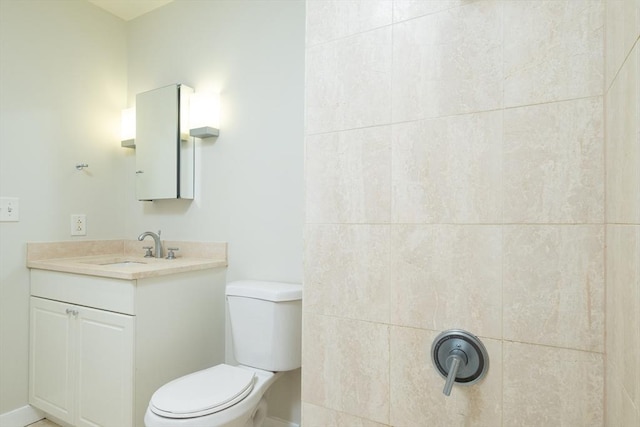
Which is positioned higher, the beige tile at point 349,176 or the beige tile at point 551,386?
the beige tile at point 349,176

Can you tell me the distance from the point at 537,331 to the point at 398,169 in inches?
21.6

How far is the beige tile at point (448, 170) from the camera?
0.95 m

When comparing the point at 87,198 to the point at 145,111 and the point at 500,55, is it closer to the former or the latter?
the point at 145,111

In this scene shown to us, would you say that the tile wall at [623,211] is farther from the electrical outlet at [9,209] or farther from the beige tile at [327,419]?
the electrical outlet at [9,209]

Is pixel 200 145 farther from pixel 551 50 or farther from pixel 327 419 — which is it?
pixel 551 50

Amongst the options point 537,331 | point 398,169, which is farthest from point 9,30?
point 537,331

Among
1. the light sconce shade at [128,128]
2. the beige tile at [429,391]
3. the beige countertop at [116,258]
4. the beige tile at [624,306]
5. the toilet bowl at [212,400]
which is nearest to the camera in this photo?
the beige tile at [624,306]

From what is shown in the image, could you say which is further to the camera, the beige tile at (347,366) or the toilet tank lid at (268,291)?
the toilet tank lid at (268,291)

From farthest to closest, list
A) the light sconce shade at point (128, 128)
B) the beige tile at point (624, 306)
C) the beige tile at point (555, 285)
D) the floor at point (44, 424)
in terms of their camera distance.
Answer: the light sconce shade at point (128, 128) → the floor at point (44, 424) → the beige tile at point (555, 285) → the beige tile at point (624, 306)

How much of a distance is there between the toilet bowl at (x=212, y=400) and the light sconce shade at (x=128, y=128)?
1636 mm

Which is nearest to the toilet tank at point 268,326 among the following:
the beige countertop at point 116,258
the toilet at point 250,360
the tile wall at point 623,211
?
the toilet at point 250,360

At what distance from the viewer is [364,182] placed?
114cm

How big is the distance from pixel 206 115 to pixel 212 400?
57.9 inches

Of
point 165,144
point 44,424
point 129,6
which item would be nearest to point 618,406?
point 165,144
